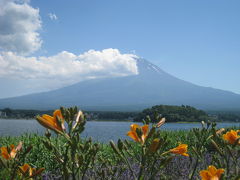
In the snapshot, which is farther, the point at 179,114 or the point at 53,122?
the point at 179,114

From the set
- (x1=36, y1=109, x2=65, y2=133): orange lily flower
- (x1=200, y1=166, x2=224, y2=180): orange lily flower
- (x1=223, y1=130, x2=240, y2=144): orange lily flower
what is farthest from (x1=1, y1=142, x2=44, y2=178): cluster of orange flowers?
(x1=223, y1=130, x2=240, y2=144): orange lily flower

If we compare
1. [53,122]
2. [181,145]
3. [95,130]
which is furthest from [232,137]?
[95,130]

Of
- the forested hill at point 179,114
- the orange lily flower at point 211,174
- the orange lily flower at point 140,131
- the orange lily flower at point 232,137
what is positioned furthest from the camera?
the forested hill at point 179,114

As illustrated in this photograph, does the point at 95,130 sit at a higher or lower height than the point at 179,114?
lower

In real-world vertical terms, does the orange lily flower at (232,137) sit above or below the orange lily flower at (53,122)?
below

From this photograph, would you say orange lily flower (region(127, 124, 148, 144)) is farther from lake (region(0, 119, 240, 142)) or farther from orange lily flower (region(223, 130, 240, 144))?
lake (region(0, 119, 240, 142))

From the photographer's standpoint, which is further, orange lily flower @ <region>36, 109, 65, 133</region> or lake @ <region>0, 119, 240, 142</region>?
lake @ <region>0, 119, 240, 142</region>

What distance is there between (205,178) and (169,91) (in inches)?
7723

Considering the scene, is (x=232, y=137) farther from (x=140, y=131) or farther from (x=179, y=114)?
(x=179, y=114)

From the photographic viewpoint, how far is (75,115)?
49.5 inches

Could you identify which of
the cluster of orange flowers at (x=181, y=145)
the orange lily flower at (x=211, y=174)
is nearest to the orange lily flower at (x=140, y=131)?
the cluster of orange flowers at (x=181, y=145)

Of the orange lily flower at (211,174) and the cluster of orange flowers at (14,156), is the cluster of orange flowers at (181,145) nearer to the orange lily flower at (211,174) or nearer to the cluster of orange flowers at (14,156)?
the orange lily flower at (211,174)

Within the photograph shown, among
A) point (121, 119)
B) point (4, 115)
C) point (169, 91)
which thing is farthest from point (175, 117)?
point (169, 91)

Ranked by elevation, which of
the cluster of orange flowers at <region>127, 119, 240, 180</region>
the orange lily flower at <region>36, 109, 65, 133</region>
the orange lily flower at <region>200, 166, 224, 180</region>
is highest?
the orange lily flower at <region>36, 109, 65, 133</region>
